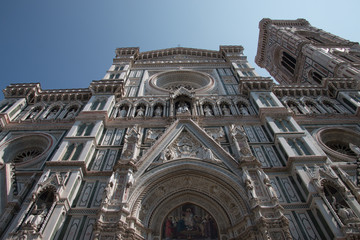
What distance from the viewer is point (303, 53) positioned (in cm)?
2448

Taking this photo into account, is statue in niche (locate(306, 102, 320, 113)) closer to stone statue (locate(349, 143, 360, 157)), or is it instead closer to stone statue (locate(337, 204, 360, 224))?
stone statue (locate(349, 143, 360, 157))

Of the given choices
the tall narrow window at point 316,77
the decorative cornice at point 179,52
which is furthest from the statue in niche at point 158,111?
the tall narrow window at point 316,77

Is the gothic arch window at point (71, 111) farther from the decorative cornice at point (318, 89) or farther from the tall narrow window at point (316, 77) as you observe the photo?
the tall narrow window at point (316, 77)

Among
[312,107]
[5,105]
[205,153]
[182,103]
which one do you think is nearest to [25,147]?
[5,105]

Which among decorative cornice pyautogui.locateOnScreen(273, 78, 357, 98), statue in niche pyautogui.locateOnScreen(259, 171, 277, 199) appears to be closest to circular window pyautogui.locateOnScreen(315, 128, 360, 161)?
decorative cornice pyautogui.locateOnScreen(273, 78, 357, 98)

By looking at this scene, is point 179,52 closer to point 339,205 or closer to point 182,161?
point 182,161

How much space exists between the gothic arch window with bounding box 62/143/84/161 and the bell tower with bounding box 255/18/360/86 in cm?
1367

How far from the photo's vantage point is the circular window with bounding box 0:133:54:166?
11292mm

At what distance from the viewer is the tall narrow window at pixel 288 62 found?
27.5 m

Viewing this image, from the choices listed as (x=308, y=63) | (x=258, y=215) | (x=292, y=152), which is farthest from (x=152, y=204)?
(x=308, y=63)

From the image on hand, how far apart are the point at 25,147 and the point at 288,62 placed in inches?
1000

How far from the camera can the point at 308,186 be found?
826cm

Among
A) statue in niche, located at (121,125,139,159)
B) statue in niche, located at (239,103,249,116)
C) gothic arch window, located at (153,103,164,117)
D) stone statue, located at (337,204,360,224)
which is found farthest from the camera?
gothic arch window, located at (153,103,164,117)

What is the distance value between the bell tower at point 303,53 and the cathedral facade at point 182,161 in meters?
3.02
